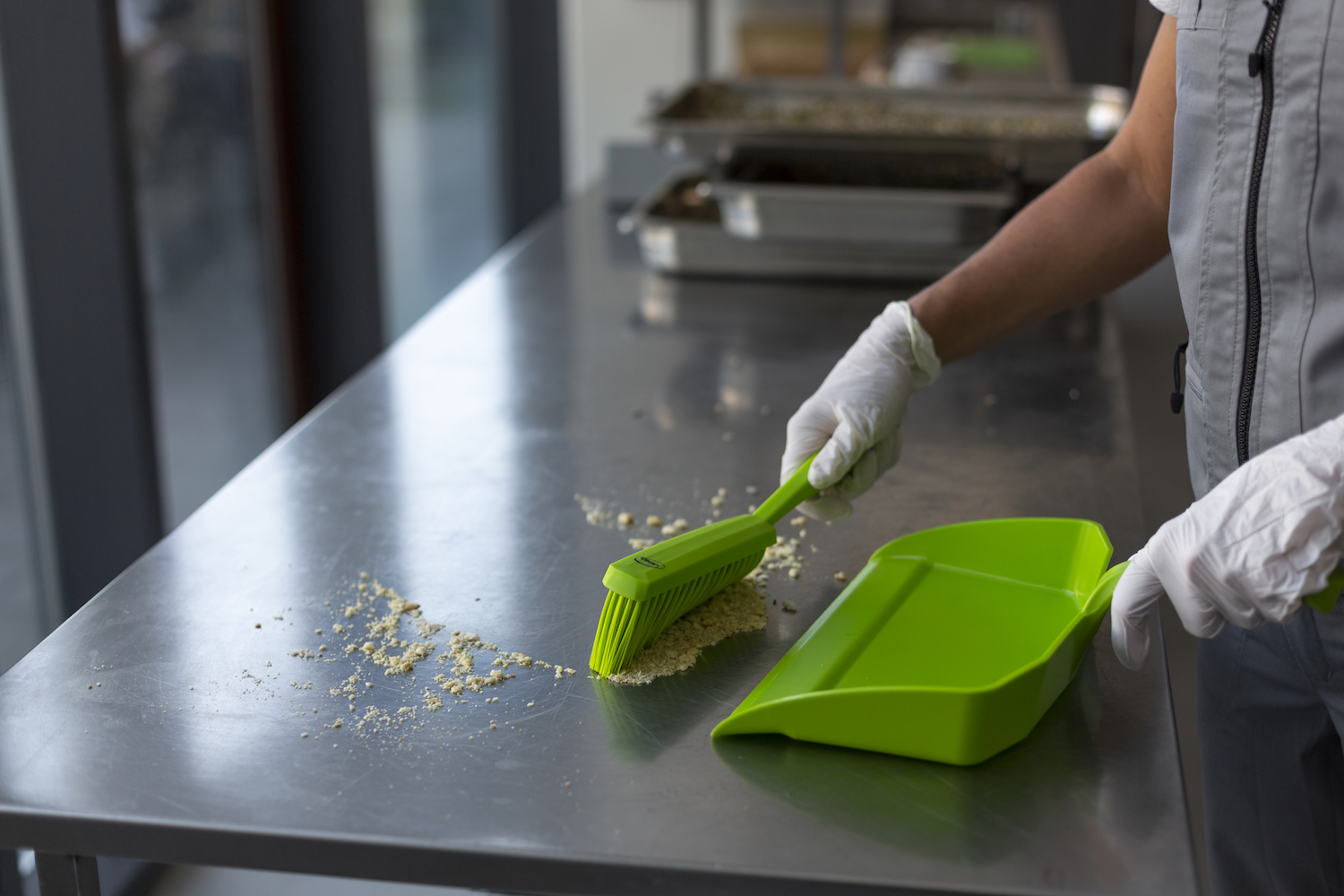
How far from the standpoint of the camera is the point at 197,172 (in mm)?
2535

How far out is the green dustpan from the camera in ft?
2.38

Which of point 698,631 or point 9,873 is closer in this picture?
point 698,631

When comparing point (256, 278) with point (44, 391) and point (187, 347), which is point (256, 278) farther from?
point (44, 391)

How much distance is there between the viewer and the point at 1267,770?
1.06 metres

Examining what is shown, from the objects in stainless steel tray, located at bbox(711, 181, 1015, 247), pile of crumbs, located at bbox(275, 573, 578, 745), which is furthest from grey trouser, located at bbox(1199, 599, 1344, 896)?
stainless steel tray, located at bbox(711, 181, 1015, 247)

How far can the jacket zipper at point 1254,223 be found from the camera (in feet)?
2.65

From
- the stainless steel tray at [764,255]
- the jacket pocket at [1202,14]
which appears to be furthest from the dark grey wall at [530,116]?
the jacket pocket at [1202,14]

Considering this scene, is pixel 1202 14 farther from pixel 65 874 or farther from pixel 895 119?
pixel 895 119

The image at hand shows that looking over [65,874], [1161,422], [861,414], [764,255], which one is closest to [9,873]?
[65,874]

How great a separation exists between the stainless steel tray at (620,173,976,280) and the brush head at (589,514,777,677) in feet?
3.49

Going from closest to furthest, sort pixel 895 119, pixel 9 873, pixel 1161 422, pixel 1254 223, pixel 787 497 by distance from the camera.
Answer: pixel 1254 223
pixel 787 497
pixel 9 873
pixel 1161 422
pixel 895 119

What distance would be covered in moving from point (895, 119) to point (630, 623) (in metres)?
1.57

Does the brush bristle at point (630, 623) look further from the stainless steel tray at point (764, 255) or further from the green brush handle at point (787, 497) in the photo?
the stainless steel tray at point (764, 255)

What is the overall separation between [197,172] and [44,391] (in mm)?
934
